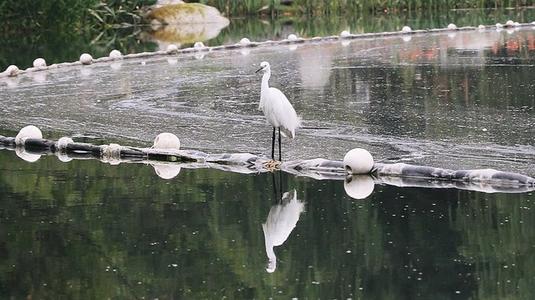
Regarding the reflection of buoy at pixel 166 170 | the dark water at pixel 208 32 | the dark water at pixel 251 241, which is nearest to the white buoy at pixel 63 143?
the reflection of buoy at pixel 166 170

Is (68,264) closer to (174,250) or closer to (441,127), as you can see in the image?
(174,250)

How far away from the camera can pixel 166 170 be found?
1191 cm

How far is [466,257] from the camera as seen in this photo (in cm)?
787

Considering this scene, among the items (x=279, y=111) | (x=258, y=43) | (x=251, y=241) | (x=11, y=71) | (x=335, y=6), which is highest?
(x=335, y=6)

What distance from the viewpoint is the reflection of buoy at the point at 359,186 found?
33.5 ft

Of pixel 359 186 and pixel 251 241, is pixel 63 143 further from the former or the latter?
pixel 251 241

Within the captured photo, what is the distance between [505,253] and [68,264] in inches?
112

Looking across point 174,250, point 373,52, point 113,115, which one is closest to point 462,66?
point 373,52

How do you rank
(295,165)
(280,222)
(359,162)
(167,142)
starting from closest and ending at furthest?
(280,222) → (359,162) → (295,165) → (167,142)

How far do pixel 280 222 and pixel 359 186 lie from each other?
162 centimetres

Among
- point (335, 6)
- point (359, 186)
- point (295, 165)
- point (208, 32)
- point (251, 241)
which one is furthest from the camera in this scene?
point (335, 6)

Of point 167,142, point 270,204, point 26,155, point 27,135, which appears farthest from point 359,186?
point 27,135

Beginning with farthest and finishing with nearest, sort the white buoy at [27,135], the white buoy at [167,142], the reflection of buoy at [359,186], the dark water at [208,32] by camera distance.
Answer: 1. the dark water at [208,32]
2. the white buoy at [27,135]
3. the white buoy at [167,142]
4. the reflection of buoy at [359,186]

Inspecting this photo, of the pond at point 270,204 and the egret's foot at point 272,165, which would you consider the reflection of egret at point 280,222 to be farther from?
the egret's foot at point 272,165
